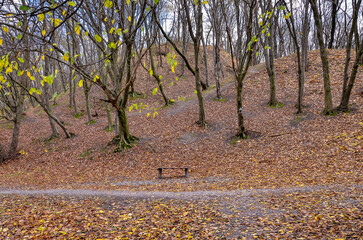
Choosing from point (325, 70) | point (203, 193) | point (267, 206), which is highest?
point (325, 70)

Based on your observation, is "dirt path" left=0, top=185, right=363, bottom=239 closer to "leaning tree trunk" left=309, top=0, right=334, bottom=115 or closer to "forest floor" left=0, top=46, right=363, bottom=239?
"forest floor" left=0, top=46, right=363, bottom=239

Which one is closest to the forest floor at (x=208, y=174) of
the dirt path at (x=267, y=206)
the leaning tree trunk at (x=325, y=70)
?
the dirt path at (x=267, y=206)

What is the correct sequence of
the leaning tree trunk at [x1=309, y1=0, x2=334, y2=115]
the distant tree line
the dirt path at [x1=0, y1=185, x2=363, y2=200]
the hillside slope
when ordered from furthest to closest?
the leaning tree trunk at [x1=309, y1=0, x2=334, y2=115]
the hillside slope
the dirt path at [x1=0, y1=185, x2=363, y2=200]
the distant tree line

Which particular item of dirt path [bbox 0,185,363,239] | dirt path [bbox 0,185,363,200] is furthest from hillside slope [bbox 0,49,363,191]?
dirt path [bbox 0,185,363,239]

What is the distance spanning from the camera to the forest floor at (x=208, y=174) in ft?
13.6

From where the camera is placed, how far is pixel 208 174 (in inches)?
358

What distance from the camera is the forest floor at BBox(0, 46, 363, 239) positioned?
4.15 metres

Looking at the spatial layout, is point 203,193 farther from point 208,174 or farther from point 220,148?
point 220,148

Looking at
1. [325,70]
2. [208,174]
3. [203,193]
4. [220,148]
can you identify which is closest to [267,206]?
[203,193]

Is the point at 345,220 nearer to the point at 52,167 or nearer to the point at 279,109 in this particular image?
the point at 279,109

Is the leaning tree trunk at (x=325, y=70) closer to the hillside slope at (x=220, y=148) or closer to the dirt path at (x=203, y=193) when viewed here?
the hillside slope at (x=220, y=148)

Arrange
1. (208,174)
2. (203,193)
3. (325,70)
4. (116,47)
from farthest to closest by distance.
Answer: (325,70), (208,174), (203,193), (116,47)

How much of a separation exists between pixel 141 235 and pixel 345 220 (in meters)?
3.53

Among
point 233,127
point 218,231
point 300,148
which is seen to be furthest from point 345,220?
point 233,127
